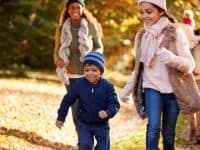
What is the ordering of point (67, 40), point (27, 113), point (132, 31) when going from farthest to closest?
point (132, 31), point (27, 113), point (67, 40)

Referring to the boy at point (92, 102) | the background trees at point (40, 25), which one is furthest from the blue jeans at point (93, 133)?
the background trees at point (40, 25)

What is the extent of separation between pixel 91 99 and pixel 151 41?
1.02 meters

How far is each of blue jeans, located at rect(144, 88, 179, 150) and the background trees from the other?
14.3 metres

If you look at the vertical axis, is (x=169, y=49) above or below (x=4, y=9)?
below

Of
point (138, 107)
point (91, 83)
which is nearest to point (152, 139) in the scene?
point (138, 107)

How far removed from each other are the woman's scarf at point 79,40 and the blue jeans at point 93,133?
234 centimetres

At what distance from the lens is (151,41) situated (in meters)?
7.43

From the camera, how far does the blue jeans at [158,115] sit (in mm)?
7344

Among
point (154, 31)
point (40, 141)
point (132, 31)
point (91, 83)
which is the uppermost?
Result: point (132, 31)

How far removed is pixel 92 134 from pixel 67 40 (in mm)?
2602

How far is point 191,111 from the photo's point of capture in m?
7.38

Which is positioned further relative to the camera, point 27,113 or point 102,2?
point 102,2

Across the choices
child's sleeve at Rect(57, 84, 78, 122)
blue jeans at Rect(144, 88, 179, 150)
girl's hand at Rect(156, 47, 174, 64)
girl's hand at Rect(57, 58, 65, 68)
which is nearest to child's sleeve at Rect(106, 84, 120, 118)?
child's sleeve at Rect(57, 84, 78, 122)

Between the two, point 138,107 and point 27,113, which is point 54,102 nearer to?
point 27,113
